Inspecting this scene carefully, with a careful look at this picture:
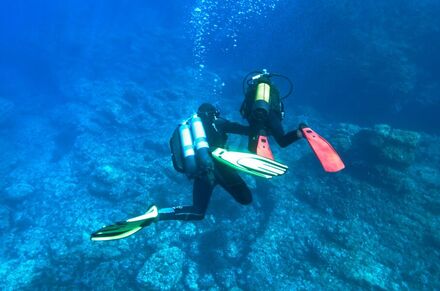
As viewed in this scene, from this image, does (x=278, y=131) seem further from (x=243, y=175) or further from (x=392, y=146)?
(x=392, y=146)

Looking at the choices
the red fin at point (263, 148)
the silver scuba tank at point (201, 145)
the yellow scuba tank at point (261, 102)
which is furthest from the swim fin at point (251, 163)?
the yellow scuba tank at point (261, 102)

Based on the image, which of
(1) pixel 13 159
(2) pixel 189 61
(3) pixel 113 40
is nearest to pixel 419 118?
(2) pixel 189 61

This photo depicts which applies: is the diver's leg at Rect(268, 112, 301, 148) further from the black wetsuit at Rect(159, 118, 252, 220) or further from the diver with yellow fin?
the black wetsuit at Rect(159, 118, 252, 220)

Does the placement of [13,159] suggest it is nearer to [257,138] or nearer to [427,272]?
[257,138]

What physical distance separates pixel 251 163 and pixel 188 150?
104cm

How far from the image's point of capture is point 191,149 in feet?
16.6

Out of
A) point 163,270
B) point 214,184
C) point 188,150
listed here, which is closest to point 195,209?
point 214,184

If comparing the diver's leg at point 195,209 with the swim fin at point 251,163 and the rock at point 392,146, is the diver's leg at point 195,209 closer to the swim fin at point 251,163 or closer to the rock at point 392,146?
the swim fin at point 251,163

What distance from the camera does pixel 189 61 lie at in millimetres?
35500

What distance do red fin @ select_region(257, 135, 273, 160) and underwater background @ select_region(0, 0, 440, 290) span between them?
613cm

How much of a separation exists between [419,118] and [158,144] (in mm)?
17394

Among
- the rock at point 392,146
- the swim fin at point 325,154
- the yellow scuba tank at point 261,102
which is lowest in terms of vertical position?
the rock at point 392,146

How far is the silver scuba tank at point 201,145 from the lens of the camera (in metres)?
4.82

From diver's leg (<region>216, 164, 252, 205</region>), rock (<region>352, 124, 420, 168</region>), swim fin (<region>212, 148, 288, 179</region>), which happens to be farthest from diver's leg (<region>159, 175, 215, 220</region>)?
rock (<region>352, 124, 420, 168</region>)
